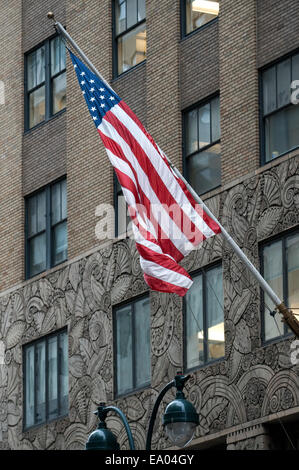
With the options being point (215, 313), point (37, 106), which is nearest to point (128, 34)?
point (37, 106)

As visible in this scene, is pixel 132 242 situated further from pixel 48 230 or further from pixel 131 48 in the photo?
pixel 131 48

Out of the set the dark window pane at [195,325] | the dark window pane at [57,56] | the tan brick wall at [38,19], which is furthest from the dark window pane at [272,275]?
the tan brick wall at [38,19]

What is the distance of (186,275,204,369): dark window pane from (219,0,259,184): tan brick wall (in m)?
2.54

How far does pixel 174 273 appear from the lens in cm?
2303

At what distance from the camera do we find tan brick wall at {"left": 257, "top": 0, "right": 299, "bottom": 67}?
29484 millimetres

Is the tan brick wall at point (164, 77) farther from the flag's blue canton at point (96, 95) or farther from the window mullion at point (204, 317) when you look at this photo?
the flag's blue canton at point (96, 95)

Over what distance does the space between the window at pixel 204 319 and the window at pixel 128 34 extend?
638 centimetres

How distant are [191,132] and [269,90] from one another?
9.45 ft

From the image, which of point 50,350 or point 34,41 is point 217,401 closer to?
point 50,350

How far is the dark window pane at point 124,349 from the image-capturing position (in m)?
33.0

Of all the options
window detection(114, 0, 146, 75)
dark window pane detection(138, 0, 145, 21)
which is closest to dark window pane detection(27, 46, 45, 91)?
window detection(114, 0, 146, 75)

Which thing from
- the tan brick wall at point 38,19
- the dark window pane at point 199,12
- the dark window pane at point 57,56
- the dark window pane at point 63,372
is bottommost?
the dark window pane at point 63,372
